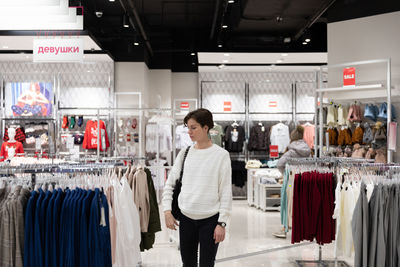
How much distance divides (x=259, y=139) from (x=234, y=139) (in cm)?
67

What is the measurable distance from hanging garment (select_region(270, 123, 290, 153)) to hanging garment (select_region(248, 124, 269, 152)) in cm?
19

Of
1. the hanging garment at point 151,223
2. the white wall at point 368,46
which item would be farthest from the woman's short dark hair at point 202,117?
the white wall at point 368,46

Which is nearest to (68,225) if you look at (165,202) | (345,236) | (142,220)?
(165,202)

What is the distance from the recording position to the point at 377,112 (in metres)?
7.04

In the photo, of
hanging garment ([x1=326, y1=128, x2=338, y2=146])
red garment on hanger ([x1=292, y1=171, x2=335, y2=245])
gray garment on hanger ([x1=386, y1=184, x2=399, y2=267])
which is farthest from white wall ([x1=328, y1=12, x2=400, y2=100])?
gray garment on hanger ([x1=386, y1=184, x2=399, y2=267])

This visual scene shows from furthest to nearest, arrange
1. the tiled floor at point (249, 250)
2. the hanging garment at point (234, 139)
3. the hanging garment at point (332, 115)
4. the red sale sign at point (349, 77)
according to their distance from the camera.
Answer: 1. the hanging garment at point (234, 139)
2. the hanging garment at point (332, 115)
3. the red sale sign at point (349, 77)
4. the tiled floor at point (249, 250)

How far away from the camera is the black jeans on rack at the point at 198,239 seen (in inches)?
115

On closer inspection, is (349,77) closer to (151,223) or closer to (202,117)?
(151,223)

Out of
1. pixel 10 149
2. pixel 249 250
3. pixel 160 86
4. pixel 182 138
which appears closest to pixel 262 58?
pixel 182 138

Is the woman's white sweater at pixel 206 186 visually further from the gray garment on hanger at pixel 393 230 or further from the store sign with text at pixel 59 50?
the store sign with text at pixel 59 50

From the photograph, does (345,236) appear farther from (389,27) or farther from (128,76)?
(128,76)

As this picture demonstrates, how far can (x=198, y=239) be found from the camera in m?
3.05

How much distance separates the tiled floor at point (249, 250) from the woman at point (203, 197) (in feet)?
7.97

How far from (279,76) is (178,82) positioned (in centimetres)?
285
